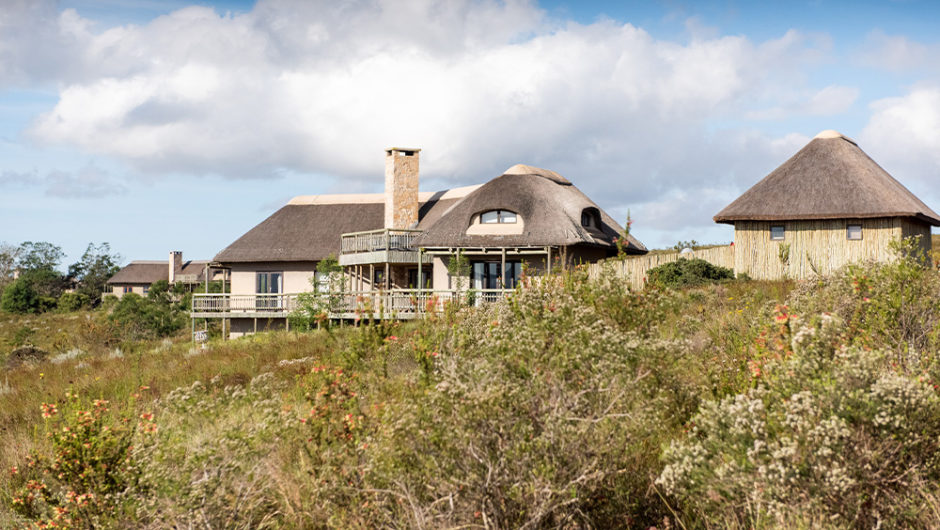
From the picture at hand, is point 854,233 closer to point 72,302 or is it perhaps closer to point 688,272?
point 688,272

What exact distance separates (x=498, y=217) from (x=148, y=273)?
60879 mm

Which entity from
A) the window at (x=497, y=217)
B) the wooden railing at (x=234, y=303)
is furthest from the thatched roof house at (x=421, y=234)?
the wooden railing at (x=234, y=303)

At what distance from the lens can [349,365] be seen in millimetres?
6480

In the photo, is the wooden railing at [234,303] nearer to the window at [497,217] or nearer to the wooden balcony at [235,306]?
the wooden balcony at [235,306]

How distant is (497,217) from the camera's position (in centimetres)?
3055

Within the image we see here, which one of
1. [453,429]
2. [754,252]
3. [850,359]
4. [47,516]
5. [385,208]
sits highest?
[385,208]

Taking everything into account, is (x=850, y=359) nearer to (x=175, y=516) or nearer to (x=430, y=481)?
(x=430, y=481)

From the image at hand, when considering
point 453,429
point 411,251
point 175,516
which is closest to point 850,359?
point 453,429

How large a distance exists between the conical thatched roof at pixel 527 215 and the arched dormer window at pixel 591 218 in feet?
0.69

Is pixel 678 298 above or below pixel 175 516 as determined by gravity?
above

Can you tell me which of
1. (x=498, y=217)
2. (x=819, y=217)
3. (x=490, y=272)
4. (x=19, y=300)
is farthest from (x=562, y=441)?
(x=19, y=300)

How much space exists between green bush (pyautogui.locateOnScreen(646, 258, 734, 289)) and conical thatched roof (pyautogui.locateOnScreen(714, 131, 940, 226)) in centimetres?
323

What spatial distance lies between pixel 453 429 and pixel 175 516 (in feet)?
6.69

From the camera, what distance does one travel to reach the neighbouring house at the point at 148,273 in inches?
3078
